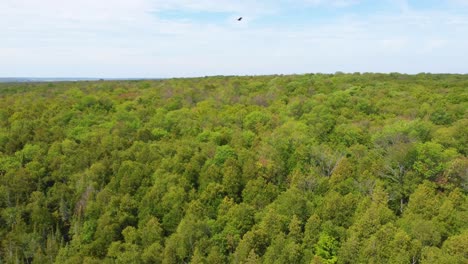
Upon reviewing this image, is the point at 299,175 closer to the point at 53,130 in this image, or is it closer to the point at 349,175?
the point at 349,175

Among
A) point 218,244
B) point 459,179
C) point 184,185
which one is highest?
point 459,179

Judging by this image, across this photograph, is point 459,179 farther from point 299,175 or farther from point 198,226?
point 198,226

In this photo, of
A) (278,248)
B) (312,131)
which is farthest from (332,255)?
(312,131)

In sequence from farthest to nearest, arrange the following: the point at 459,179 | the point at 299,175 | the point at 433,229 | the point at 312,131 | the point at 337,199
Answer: the point at 312,131 → the point at 299,175 → the point at 459,179 → the point at 337,199 → the point at 433,229

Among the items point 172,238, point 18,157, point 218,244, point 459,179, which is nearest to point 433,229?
point 459,179

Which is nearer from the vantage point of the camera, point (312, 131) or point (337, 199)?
point (337, 199)

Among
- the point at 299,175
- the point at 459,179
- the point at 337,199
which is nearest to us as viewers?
the point at 337,199

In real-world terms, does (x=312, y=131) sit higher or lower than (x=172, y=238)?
higher
